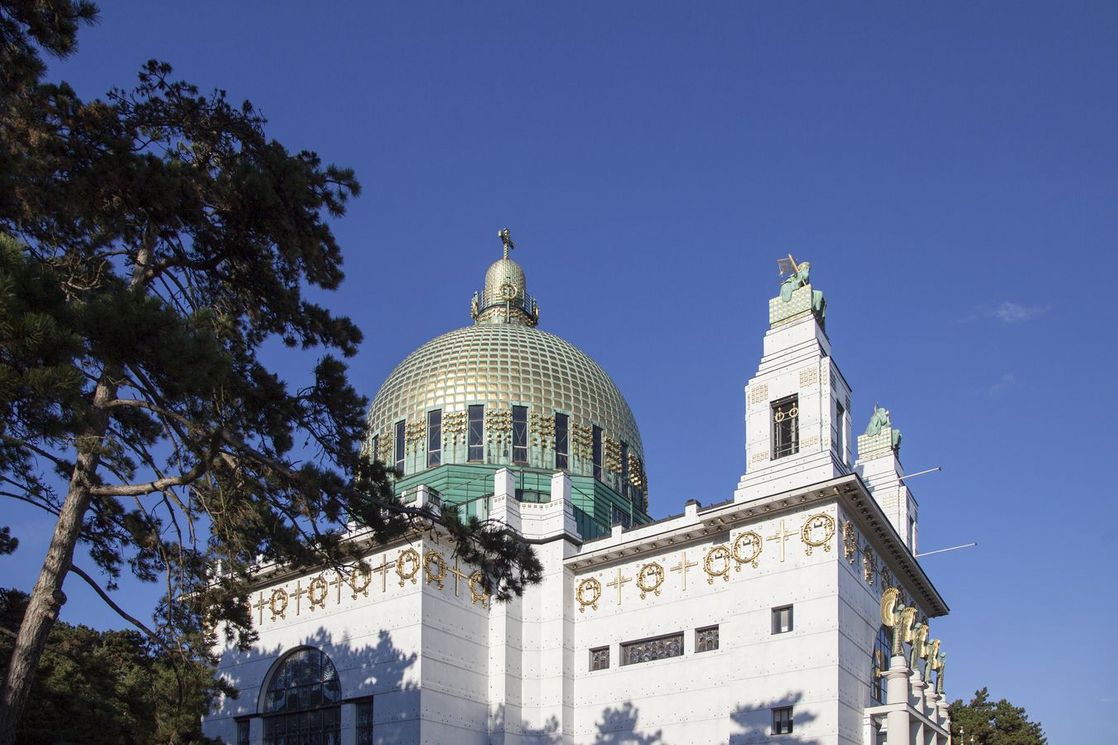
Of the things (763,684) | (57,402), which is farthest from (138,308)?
(763,684)

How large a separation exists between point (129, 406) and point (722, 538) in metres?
20.8

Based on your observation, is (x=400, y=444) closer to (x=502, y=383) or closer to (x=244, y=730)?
(x=502, y=383)

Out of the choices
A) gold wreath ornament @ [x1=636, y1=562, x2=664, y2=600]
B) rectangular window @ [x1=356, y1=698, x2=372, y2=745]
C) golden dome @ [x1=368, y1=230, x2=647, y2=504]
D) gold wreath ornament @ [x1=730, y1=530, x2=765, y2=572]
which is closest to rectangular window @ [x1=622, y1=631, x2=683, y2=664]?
gold wreath ornament @ [x1=636, y1=562, x2=664, y2=600]

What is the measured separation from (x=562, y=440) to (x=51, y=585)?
93.7 ft

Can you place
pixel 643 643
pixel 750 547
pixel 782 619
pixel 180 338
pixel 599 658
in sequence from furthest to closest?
pixel 599 658 < pixel 643 643 < pixel 750 547 < pixel 782 619 < pixel 180 338

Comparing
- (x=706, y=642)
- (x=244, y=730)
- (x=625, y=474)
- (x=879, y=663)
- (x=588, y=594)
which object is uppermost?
(x=625, y=474)

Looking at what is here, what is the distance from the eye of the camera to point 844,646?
32.3 metres

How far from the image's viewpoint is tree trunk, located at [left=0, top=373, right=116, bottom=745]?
55.3 feet

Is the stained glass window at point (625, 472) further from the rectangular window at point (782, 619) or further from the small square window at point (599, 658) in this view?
the rectangular window at point (782, 619)

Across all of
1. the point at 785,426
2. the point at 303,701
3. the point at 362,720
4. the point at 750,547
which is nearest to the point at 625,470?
the point at 785,426

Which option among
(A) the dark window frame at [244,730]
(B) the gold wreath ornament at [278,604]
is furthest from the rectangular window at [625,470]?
(A) the dark window frame at [244,730]

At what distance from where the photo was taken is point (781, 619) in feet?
110

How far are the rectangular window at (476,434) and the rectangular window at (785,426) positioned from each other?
12067 mm

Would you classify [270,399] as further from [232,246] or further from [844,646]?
[844,646]
